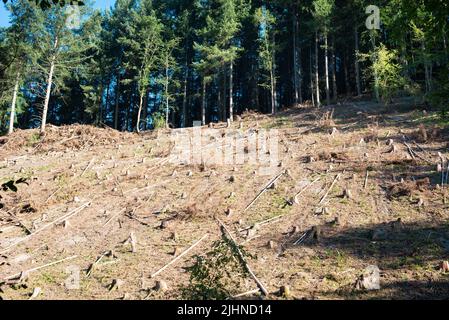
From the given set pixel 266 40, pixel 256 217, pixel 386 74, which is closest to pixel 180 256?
pixel 256 217

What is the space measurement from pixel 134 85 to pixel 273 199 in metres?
33.9

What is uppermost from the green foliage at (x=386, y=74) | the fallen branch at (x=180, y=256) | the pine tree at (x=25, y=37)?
the pine tree at (x=25, y=37)

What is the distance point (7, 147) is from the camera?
23125mm

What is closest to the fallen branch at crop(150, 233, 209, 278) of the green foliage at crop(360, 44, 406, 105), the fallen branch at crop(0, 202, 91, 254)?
the fallen branch at crop(0, 202, 91, 254)

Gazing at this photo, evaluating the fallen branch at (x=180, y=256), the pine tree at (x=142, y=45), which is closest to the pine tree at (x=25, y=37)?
the pine tree at (x=142, y=45)

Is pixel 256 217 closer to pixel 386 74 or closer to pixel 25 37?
pixel 386 74

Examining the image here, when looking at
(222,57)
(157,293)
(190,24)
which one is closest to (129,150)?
(157,293)

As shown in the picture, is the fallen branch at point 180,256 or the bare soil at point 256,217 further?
the fallen branch at point 180,256

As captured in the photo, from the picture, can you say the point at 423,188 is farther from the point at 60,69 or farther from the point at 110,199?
the point at 60,69

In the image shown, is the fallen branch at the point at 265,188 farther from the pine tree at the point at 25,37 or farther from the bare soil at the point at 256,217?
the pine tree at the point at 25,37

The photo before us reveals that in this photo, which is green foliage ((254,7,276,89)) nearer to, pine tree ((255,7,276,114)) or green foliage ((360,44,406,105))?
pine tree ((255,7,276,114))

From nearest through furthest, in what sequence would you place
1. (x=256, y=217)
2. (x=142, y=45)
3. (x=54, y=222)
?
(x=256, y=217) < (x=54, y=222) < (x=142, y=45)

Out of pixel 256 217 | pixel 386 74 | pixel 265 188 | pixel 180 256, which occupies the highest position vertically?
pixel 386 74

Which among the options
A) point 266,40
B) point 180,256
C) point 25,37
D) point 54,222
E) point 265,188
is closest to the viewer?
point 180,256
